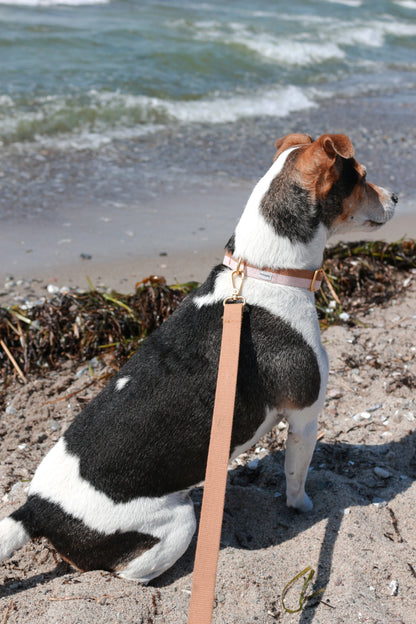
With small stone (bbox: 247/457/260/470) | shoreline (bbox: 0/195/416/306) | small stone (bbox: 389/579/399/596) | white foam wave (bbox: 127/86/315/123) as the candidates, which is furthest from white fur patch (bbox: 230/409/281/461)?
white foam wave (bbox: 127/86/315/123)

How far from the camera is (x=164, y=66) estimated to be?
1292 centimetres

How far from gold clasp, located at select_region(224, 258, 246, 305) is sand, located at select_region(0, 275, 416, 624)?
1.32 m

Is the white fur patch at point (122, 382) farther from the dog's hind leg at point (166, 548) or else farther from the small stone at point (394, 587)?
the small stone at point (394, 587)

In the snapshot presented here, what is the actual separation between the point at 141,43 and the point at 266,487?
44.8ft

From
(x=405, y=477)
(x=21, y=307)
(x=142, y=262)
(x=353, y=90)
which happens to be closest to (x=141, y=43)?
(x=353, y=90)

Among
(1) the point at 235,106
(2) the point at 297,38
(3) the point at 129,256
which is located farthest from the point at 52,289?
(2) the point at 297,38

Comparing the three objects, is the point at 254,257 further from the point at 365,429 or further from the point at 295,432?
the point at 365,429

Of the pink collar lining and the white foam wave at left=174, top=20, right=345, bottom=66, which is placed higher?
the pink collar lining

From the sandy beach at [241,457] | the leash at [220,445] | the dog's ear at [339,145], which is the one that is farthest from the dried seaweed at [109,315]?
the dog's ear at [339,145]

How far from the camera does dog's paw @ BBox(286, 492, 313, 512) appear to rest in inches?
127

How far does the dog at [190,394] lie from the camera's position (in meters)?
2.60

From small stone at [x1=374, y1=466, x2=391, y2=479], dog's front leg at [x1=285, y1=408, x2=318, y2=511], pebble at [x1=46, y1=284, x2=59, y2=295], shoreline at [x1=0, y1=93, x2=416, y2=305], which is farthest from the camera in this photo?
shoreline at [x1=0, y1=93, x2=416, y2=305]

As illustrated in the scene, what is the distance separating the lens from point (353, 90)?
13578 mm

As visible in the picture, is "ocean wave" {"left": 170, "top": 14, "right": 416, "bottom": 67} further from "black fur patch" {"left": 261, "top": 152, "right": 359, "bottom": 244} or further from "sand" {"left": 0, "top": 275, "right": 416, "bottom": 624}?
"black fur patch" {"left": 261, "top": 152, "right": 359, "bottom": 244}
